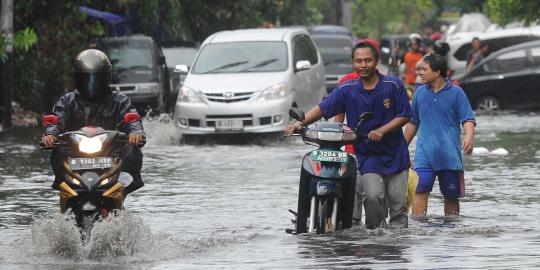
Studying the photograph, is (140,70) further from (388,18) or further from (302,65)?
(388,18)

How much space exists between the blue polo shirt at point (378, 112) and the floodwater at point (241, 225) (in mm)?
535

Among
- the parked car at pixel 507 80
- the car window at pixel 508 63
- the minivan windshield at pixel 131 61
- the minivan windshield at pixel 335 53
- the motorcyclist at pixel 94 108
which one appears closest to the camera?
the motorcyclist at pixel 94 108

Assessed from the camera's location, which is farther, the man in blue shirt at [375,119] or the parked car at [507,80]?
the parked car at [507,80]

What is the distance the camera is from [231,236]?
1201 cm

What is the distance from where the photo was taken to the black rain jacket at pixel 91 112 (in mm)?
10375

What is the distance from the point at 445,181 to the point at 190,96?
11.0m

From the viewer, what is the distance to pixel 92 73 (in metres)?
10.2

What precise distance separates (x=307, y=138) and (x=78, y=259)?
6.07 feet

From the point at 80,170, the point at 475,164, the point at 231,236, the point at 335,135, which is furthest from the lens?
the point at 475,164

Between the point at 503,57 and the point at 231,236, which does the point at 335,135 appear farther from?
the point at 503,57

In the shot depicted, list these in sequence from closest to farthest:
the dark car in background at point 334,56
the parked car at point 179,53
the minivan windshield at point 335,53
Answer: the parked car at point 179,53 < the dark car in background at point 334,56 < the minivan windshield at point 335,53

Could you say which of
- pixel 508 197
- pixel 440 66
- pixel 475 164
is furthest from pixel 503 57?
pixel 440 66

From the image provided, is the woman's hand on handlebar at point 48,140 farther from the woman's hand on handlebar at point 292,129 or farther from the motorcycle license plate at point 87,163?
the woman's hand on handlebar at point 292,129

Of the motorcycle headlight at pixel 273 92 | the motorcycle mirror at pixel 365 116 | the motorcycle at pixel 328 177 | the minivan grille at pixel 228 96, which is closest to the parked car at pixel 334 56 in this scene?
the motorcycle headlight at pixel 273 92
